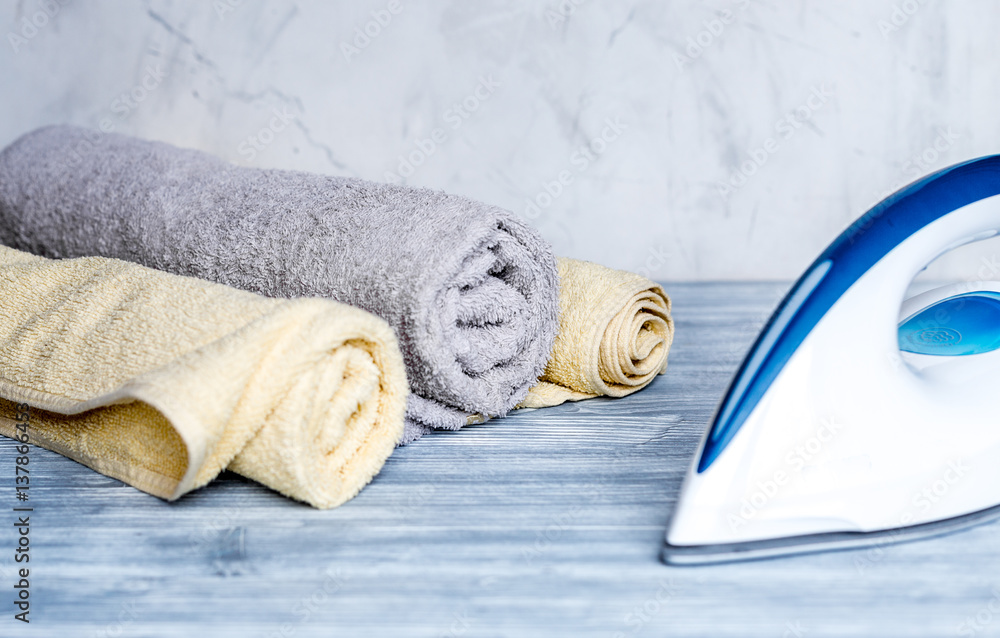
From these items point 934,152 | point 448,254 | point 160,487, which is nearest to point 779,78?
point 934,152

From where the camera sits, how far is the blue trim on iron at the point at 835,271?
20.2 inches

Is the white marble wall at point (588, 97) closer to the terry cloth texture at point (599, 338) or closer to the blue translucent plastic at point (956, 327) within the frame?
the terry cloth texture at point (599, 338)

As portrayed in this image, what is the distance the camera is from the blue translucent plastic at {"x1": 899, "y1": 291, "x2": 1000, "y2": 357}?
65cm

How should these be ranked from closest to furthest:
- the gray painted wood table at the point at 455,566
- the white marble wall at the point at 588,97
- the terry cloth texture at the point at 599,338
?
the gray painted wood table at the point at 455,566, the terry cloth texture at the point at 599,338, the white marble wall at the point at 588,97

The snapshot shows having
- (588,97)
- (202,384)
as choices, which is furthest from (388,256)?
(588,97)

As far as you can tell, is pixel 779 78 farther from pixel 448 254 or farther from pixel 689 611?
pixel 689 611

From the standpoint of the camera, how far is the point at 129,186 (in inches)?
35.3

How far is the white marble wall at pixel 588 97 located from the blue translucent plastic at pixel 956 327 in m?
0.49

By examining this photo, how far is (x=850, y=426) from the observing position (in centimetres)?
53

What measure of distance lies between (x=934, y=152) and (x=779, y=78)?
230 millimetres

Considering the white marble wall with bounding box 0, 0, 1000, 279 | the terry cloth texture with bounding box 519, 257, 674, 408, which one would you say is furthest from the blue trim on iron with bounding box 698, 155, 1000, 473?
the white marble wall with bounding box 0, 0, 1000, 279

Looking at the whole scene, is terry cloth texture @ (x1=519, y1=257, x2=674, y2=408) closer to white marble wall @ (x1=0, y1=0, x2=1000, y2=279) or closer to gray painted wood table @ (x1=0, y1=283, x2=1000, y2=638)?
gray painted wood table @ (x1=0, y1=283, x2=1000, y2=638)

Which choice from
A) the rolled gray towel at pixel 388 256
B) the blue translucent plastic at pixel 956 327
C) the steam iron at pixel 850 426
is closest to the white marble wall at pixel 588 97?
the rolled gray towel at pixel 388 256

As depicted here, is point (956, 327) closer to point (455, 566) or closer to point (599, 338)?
point (599, 338)
